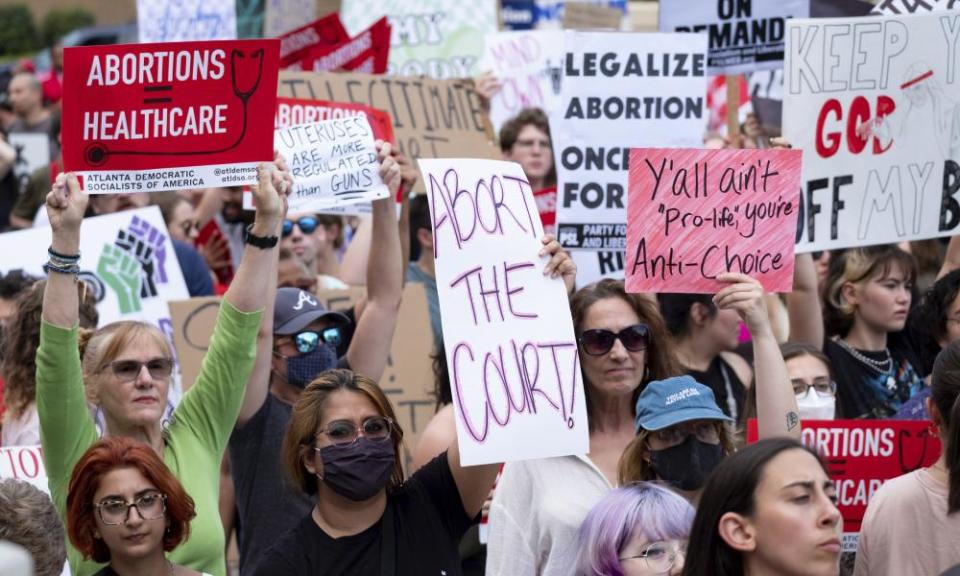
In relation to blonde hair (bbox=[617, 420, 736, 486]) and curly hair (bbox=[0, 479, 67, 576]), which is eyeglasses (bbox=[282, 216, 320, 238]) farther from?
curly hair (bbox=[0, 479, 67, 576])

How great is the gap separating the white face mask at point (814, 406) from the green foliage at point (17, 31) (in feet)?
103

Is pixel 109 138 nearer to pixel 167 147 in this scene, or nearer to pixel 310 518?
pixel 167 147

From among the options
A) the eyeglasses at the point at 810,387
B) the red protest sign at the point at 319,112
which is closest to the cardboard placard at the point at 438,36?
the red protest sign at the point at 319,112

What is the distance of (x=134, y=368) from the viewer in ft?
15.6

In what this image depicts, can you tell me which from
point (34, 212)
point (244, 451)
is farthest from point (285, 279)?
point (34, 212)

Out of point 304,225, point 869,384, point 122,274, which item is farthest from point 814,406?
point 122,274

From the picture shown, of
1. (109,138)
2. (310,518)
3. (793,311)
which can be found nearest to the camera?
(310,518)

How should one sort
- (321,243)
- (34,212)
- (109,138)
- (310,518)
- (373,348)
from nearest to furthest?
(310,518), (109,138), (373,348), (321,243), (34,212)

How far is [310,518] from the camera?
173 inches

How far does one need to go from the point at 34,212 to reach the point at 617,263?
4.05 meters

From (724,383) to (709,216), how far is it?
1.31m

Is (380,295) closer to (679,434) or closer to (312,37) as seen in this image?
(679,434)

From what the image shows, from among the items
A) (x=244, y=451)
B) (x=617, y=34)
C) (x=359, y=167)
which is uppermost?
(x=617, y=34)

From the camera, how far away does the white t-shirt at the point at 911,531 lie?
4.27 meters
